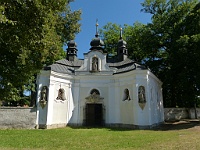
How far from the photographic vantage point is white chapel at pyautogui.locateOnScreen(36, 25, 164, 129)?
709 inches

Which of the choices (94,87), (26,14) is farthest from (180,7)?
(26,14)

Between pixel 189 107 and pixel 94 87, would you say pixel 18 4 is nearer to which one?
pixel 94 87

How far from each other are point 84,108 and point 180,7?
55.0 ft

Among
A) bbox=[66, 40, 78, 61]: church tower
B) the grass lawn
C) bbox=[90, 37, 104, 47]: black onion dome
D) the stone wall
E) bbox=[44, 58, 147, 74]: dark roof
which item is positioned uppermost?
bbox=[90, 37, 104, 47]: black onion dome

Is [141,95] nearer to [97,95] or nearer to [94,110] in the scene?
[97,95]

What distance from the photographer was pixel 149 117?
Result: 17594 mm

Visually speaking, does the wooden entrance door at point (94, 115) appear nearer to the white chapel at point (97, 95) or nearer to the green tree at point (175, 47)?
the white chapel at point (97, 95)

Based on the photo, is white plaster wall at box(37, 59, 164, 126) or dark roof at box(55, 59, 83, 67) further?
dark roof at box(55, 59, 83, 67)

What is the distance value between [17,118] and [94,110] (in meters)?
7.13

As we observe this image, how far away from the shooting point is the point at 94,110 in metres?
20.5

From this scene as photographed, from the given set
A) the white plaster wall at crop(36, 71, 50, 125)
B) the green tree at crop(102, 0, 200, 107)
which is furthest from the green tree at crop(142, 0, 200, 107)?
the white plaster wall at crop(36, 71, 50, 125)

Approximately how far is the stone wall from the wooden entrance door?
5.27 meters

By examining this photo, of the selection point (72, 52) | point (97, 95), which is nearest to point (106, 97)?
point (97, 95)

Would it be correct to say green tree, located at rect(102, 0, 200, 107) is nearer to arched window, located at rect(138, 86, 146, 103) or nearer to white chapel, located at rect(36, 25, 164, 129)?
white chapel, located at rect(36, 25, 164, 129)
